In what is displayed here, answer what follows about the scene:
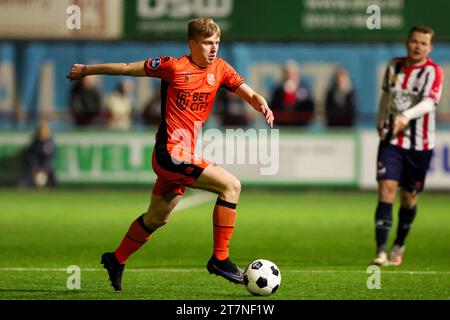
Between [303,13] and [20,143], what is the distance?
5512 mm

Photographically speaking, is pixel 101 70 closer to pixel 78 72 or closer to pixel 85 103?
pixel 78 72

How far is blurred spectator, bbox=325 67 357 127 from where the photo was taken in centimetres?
2034

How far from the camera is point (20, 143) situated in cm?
2053

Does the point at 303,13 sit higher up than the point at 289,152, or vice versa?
the point at 303,13

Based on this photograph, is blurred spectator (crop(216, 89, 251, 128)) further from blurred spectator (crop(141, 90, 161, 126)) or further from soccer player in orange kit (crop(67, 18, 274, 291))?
soccer player in orange kit (crop(67, 18, 274, 291))

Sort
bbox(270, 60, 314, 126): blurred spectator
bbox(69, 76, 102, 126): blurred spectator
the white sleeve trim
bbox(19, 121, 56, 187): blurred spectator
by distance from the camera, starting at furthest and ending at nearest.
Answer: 1. bbox(69, 76, 102, 126): blurred spectator
2. bbox(270, 60, 314, 126): blurred spectator
3. bbox(19, 121, 56, 187): blurred spectator
4. the white sleeve trim

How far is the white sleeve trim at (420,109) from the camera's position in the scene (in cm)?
1031

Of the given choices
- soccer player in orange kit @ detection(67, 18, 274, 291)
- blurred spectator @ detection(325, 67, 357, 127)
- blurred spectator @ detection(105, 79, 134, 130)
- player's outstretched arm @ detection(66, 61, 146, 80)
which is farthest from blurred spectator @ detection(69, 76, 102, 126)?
player's outstretched arm @ detection(66, 61, 146, 80)

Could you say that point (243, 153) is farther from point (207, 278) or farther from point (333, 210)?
point (207, 278)

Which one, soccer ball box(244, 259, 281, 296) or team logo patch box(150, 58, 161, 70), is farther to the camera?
team logo patch box(150, 58, 161, 70)

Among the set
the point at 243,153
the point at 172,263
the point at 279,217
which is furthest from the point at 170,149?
the point at 243,153

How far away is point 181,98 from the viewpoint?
8.81 meters

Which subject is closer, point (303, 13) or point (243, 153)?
point (243, 153)

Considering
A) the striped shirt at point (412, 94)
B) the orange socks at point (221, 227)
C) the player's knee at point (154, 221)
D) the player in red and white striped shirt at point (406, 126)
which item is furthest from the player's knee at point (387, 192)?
the player's knee at point (154, 221)
